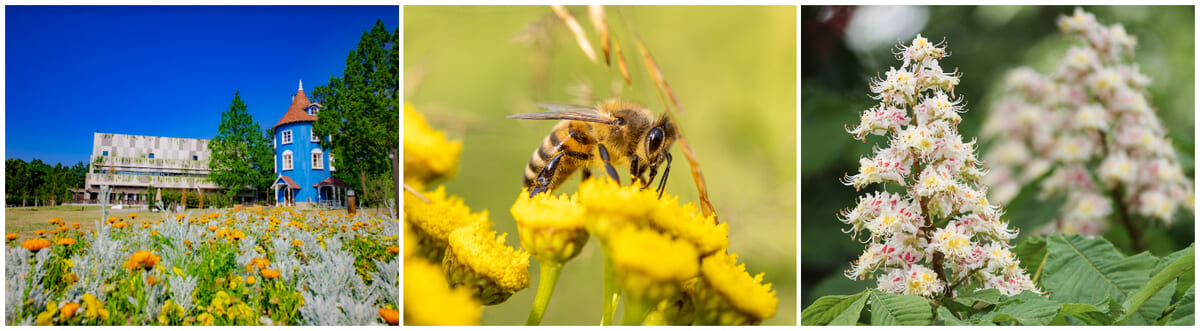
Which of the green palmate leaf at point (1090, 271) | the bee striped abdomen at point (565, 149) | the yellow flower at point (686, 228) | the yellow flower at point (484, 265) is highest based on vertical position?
the bee striped abdomen at point (565, 149)

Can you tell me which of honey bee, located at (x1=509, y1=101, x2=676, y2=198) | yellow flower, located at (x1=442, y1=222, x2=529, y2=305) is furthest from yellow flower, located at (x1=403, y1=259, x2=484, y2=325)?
honey bee, located at (x1=509, y1=101, x2=676, y2=198)

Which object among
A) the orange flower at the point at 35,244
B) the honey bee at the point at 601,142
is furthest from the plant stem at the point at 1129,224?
the orange flower at the point at 35,244

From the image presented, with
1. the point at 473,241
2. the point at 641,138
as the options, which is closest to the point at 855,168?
the point at 641,138

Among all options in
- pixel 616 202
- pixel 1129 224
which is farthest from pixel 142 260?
pixel 1129 224

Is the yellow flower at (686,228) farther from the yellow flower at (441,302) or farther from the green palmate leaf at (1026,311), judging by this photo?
the green palmate leaf at (1026,311)

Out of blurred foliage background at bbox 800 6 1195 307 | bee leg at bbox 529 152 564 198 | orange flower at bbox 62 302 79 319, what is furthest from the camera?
blurred foliage background at bbox 800 6 1195 307

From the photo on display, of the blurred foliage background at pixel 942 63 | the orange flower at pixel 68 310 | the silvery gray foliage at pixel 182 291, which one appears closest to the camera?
the orange flower at pixel 68 310

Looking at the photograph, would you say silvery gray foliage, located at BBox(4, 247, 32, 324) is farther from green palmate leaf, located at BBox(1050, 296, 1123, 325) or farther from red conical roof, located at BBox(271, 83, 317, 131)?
green palmate leaf, located at BBox(1050, 296, 1123, 325)
